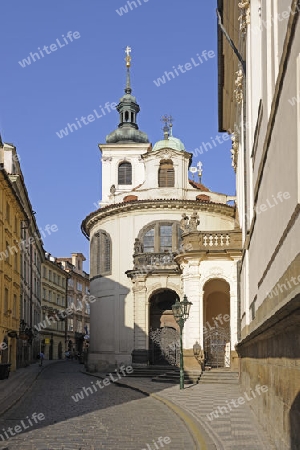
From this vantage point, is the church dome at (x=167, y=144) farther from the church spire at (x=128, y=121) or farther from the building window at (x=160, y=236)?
the building window at (x=160, y=236)

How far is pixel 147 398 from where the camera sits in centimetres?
2209

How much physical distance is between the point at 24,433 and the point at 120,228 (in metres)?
28.7

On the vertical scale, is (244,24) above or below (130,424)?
above

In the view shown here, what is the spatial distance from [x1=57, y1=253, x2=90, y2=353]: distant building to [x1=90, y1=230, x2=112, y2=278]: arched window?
43.0 meters

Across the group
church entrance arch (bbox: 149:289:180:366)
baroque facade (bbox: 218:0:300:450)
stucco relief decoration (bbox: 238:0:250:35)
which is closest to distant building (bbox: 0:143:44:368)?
church entrance arch (bbox: 149:289:180:366)

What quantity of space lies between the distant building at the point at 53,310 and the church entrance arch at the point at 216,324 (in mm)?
37822

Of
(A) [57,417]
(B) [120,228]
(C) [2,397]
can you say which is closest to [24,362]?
(B) [120,228]

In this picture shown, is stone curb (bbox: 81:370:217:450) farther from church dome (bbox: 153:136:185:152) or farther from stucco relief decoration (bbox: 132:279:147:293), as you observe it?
church dome (bbox: 153:136:185:152)

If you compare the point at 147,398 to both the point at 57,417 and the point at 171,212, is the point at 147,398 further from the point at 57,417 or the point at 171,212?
the point at 171,212

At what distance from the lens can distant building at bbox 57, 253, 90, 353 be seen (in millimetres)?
89875

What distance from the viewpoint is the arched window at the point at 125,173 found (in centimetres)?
4875

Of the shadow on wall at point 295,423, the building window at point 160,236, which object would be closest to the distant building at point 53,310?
the building window at point 160,236

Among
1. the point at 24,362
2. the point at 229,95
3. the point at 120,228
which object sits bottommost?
the point at 24,362

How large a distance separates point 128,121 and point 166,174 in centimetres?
1291
